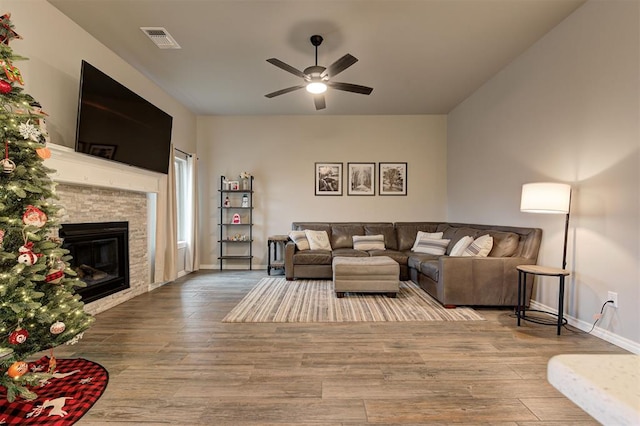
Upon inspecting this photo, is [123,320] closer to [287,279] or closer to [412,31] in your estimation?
[287,279]

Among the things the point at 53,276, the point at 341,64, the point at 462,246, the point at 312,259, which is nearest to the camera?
the point at 53,276

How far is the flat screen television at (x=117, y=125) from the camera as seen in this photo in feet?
9.48

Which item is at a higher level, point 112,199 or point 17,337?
point 112,199

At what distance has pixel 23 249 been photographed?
1.82 m

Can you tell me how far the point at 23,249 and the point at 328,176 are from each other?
184 inches

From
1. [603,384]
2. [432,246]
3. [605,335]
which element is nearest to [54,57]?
[603,384]

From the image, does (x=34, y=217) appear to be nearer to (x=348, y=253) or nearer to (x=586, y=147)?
(x=348, y=253)

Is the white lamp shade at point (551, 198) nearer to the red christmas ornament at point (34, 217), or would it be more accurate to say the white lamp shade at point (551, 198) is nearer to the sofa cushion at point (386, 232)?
the sofa cushion at point (386, 232)

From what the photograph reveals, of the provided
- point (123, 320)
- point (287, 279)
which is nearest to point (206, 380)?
point (123, 320)

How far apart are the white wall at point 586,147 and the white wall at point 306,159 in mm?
1848

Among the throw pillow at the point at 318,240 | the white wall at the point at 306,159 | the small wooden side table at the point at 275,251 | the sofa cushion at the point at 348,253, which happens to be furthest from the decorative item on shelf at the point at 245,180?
the sofa cushion at the point at 348,253

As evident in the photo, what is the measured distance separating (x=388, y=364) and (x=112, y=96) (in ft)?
12.1

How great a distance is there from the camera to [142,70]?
160 inches

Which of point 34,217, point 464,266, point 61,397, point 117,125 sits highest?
point 117,125
